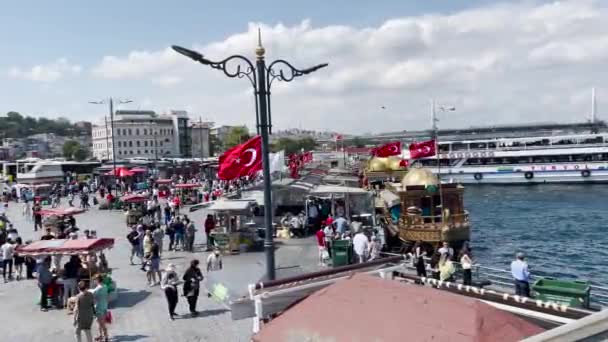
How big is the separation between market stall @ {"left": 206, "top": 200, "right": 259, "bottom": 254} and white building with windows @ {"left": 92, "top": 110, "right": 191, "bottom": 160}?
315ft

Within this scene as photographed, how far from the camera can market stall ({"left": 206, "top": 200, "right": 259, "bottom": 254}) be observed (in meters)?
20.0

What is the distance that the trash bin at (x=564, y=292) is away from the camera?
1173 cm

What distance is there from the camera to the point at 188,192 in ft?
139

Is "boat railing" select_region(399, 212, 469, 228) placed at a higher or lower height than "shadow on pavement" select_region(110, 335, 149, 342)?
higher

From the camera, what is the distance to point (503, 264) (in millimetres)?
26031

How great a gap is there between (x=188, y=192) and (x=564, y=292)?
33494mm

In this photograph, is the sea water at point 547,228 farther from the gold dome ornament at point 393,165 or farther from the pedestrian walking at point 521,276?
the pedestrian walking at point 521,276

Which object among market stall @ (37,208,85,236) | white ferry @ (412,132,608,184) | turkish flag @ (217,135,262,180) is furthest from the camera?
white ferry @ (412,132,608,184)

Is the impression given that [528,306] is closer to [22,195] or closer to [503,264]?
[503,264]

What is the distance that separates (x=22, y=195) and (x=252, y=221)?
33.8 metres

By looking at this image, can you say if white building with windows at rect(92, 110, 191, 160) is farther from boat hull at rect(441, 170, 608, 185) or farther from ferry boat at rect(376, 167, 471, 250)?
ferry boat at rect(376, 167, 471, 250)

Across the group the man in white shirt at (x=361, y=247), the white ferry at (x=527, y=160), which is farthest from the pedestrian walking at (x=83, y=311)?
the white ferry at (x=527, y=160)

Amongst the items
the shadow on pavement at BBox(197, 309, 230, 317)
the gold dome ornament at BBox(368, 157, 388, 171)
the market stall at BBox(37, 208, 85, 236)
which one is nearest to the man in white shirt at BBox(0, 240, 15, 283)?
the market stall at BBox(37, 208, 85, 236)

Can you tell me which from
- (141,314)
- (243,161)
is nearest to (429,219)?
(243,161)
